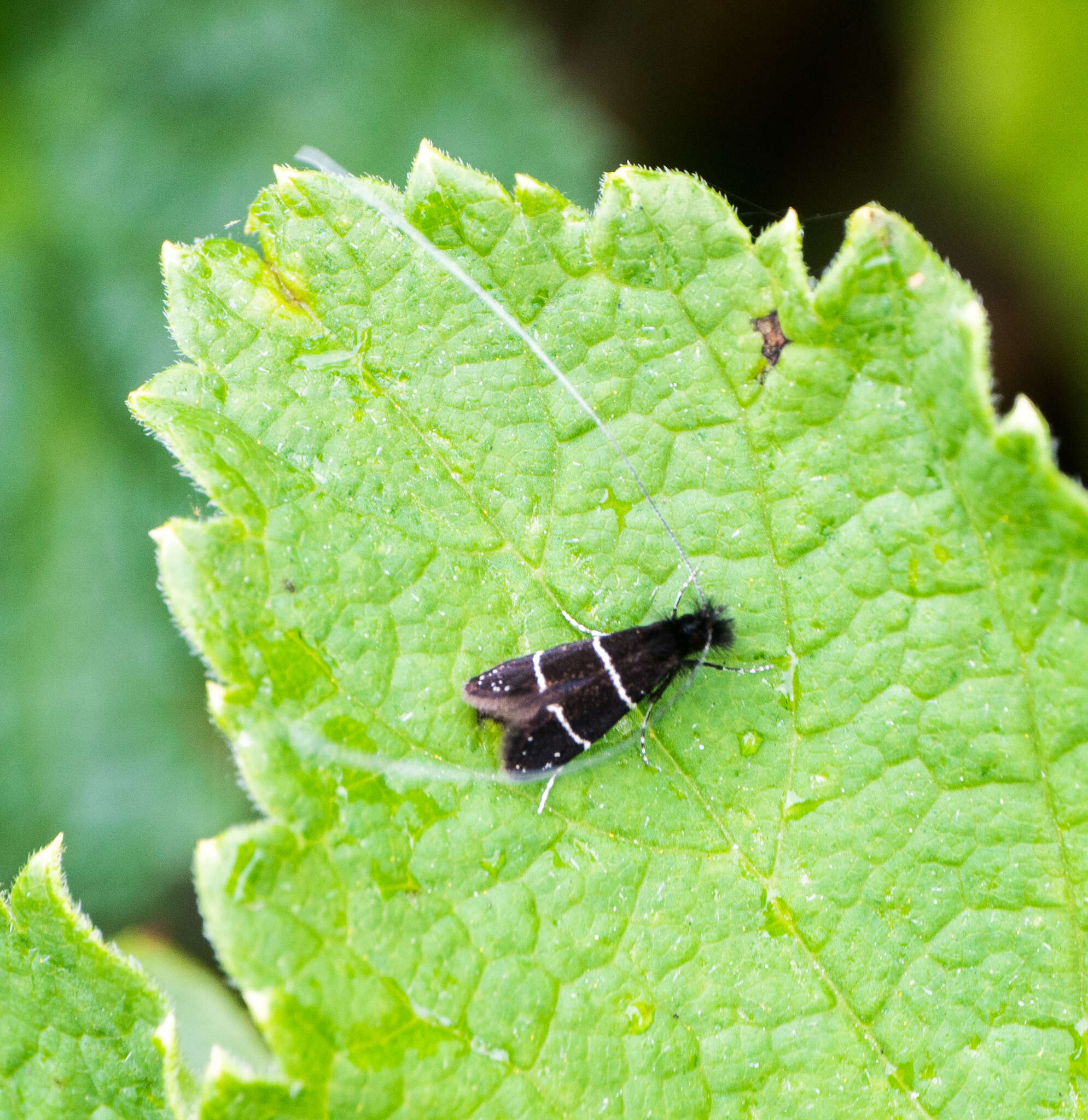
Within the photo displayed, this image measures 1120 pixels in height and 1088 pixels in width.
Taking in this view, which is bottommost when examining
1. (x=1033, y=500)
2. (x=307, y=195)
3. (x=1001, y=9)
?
(x=1033, y=500)

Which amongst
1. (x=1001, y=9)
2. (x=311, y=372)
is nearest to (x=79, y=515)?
(x=311, y=372)

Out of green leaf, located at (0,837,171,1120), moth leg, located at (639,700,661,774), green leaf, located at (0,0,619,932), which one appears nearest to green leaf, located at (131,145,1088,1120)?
moth leg, located at (639,700,661,774)

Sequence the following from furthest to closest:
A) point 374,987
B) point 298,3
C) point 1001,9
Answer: point 298,3 → point 1001,9 → point 374,987

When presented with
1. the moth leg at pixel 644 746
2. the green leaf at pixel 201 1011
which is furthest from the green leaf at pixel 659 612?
the green leaf at pixel 201 1011

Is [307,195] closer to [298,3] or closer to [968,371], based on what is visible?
[968,371]

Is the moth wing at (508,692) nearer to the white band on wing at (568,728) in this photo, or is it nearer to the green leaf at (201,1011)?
the white band on wing at (568,728)

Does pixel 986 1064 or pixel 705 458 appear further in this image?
pixel 705 458
